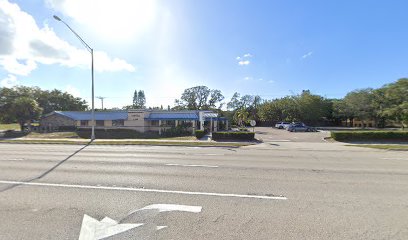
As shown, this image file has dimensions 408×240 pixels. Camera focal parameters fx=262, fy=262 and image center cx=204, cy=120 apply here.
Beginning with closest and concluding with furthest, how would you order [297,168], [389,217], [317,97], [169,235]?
[169,235] → [389,217] → [297,168] → [317,97]

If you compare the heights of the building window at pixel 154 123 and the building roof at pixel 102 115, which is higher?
the building roof at pixel 102 115

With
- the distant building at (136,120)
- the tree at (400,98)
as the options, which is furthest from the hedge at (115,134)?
the tree at (400,98)

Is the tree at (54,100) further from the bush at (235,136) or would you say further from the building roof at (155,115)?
the bush at (235,136)

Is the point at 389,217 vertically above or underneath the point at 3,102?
underneath

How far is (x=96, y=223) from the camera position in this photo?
4570mm

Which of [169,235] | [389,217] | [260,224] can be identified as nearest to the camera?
[169,235]

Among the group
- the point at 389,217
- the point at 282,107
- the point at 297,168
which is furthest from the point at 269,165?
the point at 282,107

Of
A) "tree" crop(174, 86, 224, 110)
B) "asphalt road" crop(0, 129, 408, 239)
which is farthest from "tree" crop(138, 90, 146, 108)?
"asphalt road" crop(0, 129, 408, 239)

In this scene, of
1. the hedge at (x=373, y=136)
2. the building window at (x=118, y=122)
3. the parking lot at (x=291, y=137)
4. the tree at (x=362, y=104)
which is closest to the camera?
the hedge at (x=373, y=136)

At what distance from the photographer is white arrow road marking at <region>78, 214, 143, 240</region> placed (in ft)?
13.5

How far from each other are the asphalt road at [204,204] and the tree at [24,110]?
37626mm

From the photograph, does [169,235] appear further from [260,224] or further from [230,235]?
[260,224]

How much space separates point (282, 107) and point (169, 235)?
212 feet

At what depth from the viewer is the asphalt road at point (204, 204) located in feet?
14.0
